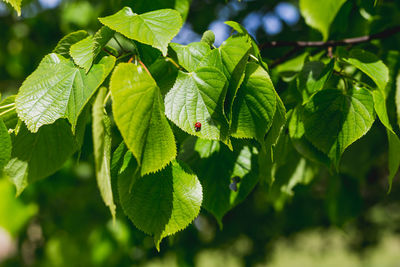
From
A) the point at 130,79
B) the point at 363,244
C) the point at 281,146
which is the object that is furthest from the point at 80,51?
the point at 363,244

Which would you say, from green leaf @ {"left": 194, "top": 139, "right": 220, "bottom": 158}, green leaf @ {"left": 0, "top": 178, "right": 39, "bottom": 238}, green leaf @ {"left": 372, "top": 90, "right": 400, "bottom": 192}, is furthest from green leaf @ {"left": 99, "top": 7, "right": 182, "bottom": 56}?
green leaf @ {"left": 0, "top": 178, "right": 39, "bottom": 238}

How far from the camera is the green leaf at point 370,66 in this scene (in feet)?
3.05

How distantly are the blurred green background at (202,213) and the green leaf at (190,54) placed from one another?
0.34 metres

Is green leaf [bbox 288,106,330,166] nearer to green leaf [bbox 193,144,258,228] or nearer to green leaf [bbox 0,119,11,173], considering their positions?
green leaf [bbox 193,144,258,228]

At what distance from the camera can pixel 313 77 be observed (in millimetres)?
1033

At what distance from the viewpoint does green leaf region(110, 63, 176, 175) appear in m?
0.65

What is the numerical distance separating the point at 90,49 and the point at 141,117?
25 centimetres

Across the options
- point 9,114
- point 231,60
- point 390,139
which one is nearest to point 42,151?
point 9,114

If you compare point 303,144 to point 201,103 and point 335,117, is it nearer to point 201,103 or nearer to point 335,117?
point 335,117

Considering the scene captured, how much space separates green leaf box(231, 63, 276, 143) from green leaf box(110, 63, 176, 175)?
18 centimetres

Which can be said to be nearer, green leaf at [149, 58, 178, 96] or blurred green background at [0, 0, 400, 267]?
green leaf at [149, 58, 178, 96]

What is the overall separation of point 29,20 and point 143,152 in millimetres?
3174

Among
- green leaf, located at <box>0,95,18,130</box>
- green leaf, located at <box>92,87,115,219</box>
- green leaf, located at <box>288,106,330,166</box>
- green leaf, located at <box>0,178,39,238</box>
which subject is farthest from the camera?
green leaf, located at <box>0,178,39,238</box>

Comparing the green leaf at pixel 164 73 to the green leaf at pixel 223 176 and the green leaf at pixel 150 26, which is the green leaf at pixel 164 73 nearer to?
the green leaf at pixel 150 26
